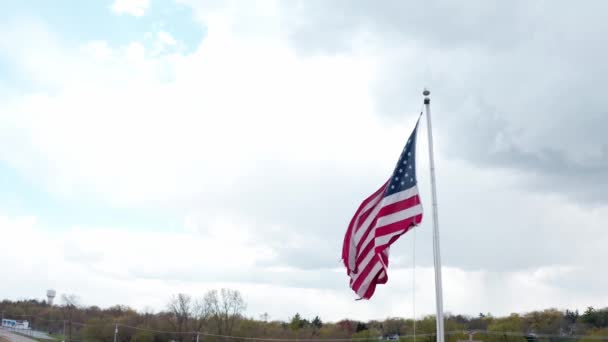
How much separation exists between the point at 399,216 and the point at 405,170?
1.04 metres

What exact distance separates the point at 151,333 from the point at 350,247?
98.2 m

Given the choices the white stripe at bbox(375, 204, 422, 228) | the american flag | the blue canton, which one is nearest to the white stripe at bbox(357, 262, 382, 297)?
the american flag

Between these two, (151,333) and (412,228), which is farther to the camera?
(151,333)

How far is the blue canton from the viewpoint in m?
15.4

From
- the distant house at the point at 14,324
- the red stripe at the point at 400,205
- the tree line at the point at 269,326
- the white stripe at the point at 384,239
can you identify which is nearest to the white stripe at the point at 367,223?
the red stripe at the point at 400,205

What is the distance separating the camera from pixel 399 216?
15344mm

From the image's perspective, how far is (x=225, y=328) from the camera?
4476 inches

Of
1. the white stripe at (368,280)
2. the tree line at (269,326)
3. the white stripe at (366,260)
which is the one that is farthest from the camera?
the tree line at (269,326)

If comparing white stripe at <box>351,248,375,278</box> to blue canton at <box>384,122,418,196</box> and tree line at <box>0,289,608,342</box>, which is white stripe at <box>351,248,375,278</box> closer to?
blue canton at <box>384,122,418,196</box>

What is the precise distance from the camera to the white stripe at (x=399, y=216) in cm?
1502

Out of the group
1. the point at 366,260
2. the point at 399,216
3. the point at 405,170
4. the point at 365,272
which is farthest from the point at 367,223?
the point at 405,170

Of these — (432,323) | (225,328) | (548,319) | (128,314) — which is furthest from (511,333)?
(128,314)

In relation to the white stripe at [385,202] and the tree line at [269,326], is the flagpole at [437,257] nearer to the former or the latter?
the white stripe at [385,202]

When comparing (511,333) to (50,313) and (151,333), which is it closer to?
(151,333)
